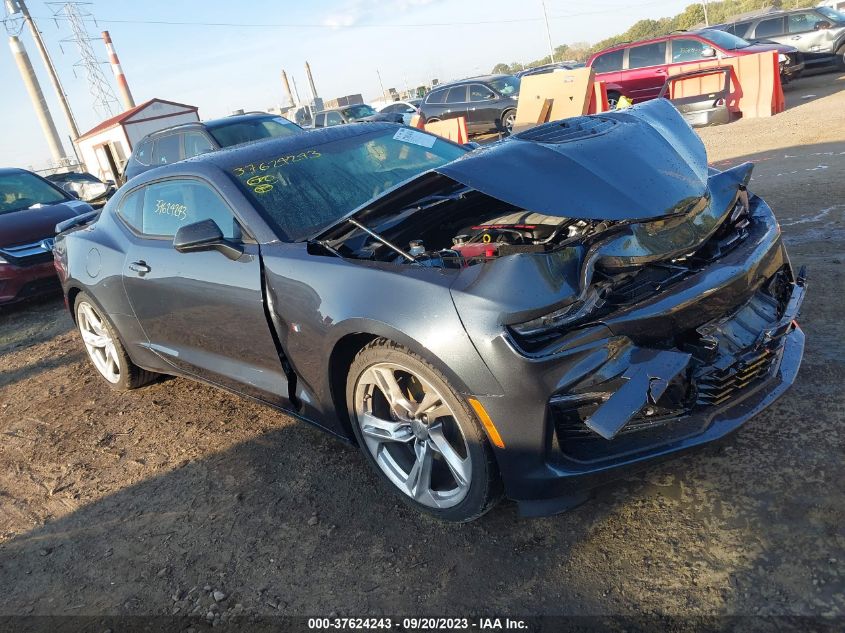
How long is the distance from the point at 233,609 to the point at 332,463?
906 millimetres

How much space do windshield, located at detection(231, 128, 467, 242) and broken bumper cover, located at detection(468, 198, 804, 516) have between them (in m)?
1.46

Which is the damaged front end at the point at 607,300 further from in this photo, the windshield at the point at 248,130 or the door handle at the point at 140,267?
the windshield at the point at 248,130

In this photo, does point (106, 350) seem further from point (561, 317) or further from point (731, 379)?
point (731, 379)

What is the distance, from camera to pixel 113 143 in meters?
26.7

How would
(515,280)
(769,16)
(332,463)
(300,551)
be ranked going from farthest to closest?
1. (769,16)
2. (332,463)
3. (300,551)
4. (515,280)

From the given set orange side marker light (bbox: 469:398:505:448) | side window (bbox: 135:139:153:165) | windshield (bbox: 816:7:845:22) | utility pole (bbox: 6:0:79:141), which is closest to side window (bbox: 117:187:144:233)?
Result: orange side marker light (bbox: 469:398:505:448)

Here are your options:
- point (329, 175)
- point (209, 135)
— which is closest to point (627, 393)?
point (329, 175)

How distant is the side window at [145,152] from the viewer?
9.38 meters

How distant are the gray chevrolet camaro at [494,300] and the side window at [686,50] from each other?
10951 millimetres

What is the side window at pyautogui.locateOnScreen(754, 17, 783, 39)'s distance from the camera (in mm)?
15005

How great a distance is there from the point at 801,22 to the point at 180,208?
1625 centimetres

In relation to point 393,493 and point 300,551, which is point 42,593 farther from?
point 393,493

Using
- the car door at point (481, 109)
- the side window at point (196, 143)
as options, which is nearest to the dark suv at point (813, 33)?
the car door at point (481, 109)

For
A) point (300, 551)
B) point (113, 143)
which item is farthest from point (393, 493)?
point (113, 143)
